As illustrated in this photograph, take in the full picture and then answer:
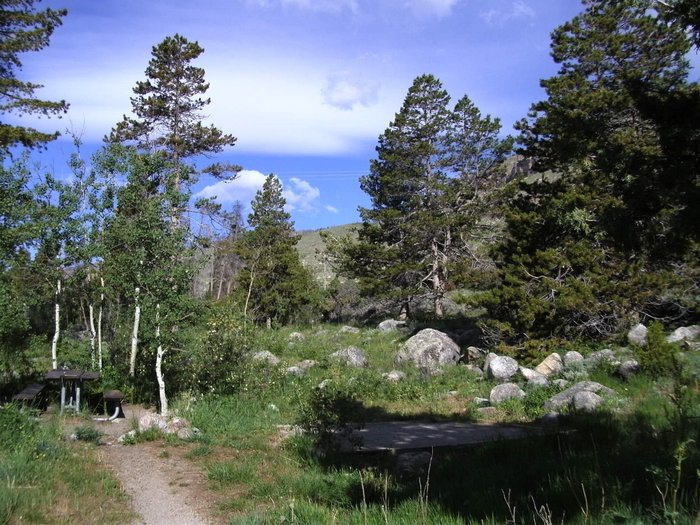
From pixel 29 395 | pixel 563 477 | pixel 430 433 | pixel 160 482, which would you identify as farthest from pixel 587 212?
pixel 29 395

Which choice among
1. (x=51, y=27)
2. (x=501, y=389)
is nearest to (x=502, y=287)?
(x=501, y=389)

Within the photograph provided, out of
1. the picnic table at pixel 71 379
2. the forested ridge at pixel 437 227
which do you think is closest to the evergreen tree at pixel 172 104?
the forested ridge at pixel 437 227

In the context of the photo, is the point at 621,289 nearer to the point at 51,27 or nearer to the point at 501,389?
the point at 501,389

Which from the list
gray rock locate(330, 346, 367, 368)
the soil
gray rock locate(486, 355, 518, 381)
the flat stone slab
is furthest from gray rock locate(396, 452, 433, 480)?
gray rock locate(330, 346, 367, 368)

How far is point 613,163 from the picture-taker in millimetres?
6992

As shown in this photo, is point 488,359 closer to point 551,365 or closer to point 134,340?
point 551,365

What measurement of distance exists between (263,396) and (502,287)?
8275 mm

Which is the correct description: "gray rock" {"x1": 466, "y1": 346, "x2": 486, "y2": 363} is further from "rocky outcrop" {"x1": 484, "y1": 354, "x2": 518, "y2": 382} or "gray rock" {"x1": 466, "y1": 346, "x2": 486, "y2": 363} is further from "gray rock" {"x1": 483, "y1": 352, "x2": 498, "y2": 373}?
"rocky outcrop" {"x1": 484, "y1": 354, "x2": 518, "y2": 382}

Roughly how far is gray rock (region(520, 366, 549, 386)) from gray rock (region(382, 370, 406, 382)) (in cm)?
330

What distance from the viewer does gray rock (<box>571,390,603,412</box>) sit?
33.0 feet

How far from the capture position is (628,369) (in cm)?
1227

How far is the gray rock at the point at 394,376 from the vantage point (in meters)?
15.5

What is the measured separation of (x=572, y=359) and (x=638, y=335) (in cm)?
202

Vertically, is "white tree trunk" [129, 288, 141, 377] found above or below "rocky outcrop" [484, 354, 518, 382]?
above
